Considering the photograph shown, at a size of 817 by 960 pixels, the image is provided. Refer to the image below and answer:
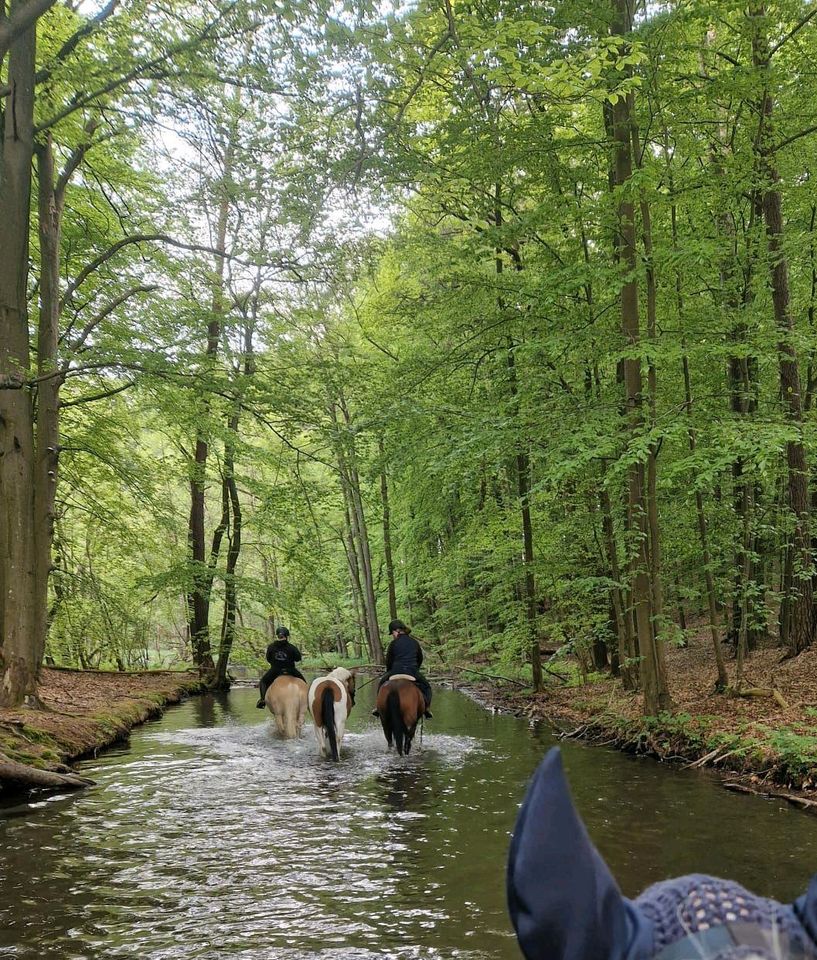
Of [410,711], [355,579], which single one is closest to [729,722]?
[410,711]

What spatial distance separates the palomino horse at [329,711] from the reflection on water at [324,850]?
529 millimetres

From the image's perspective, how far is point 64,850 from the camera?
619 centimetres

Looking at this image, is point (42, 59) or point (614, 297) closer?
point (614, 297)

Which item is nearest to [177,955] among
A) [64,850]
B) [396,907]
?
[396,907]

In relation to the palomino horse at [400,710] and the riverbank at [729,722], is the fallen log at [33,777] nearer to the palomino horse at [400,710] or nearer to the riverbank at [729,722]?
the palomino horse at [400,710]

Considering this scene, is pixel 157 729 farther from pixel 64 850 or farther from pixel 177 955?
pixel 177 955

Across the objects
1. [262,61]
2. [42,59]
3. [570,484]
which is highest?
[42,59]

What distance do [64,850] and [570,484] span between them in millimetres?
10673

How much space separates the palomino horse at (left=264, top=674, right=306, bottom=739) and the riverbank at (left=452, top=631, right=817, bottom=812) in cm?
435

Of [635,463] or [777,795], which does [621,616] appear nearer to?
[635,463]

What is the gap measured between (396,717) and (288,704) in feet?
8.76

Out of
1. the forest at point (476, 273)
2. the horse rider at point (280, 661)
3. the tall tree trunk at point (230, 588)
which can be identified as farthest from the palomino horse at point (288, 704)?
Answer: the tall tree trunk at point (230, 588)

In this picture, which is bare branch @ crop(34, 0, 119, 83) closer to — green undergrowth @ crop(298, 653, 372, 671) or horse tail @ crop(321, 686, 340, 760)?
horse tail @ crop(321, 686, 340, 760)

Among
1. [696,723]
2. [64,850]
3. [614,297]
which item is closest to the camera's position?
[64,850]
